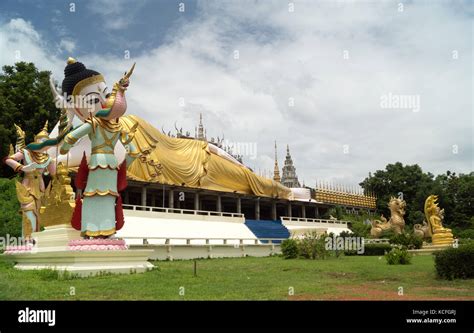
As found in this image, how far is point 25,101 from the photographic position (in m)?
34.3

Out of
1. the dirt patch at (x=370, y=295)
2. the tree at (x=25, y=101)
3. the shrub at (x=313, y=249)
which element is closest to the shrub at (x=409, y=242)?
the shrub at (x=313, y=249)

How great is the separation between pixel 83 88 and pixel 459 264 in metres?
11.5

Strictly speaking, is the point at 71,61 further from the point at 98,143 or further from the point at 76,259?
the point at 76,259

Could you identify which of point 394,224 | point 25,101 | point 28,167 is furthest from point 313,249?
point 25,101

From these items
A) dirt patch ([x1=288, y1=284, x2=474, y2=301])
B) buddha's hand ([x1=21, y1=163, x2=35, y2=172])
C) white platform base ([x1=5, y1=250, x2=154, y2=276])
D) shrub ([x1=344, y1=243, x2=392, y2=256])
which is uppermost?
buddha's hand ([x1=21, y1=163, x2=35, y2=172])

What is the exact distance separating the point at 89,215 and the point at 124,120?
1761 cm

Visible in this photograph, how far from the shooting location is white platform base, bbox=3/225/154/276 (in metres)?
11.7

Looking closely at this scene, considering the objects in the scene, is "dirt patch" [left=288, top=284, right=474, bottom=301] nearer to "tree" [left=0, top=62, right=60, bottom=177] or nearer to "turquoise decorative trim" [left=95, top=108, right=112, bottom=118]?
"turquoise decorative trim" [left=95, top=108, right=112, bottom=118]

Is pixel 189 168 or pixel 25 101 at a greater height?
pixel 25 101

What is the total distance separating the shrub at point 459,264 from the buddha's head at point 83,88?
34.4 feet

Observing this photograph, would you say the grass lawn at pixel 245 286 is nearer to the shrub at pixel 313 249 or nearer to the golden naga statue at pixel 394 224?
the shrub at pixel 313 249

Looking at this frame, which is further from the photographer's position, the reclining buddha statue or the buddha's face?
the buddha's face

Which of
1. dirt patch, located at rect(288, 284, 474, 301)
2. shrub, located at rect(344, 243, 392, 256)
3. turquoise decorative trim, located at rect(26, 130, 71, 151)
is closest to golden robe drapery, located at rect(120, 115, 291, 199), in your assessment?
shrub, located at rect(344, 243, 392, 256)

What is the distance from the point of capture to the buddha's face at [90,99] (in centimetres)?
1398
